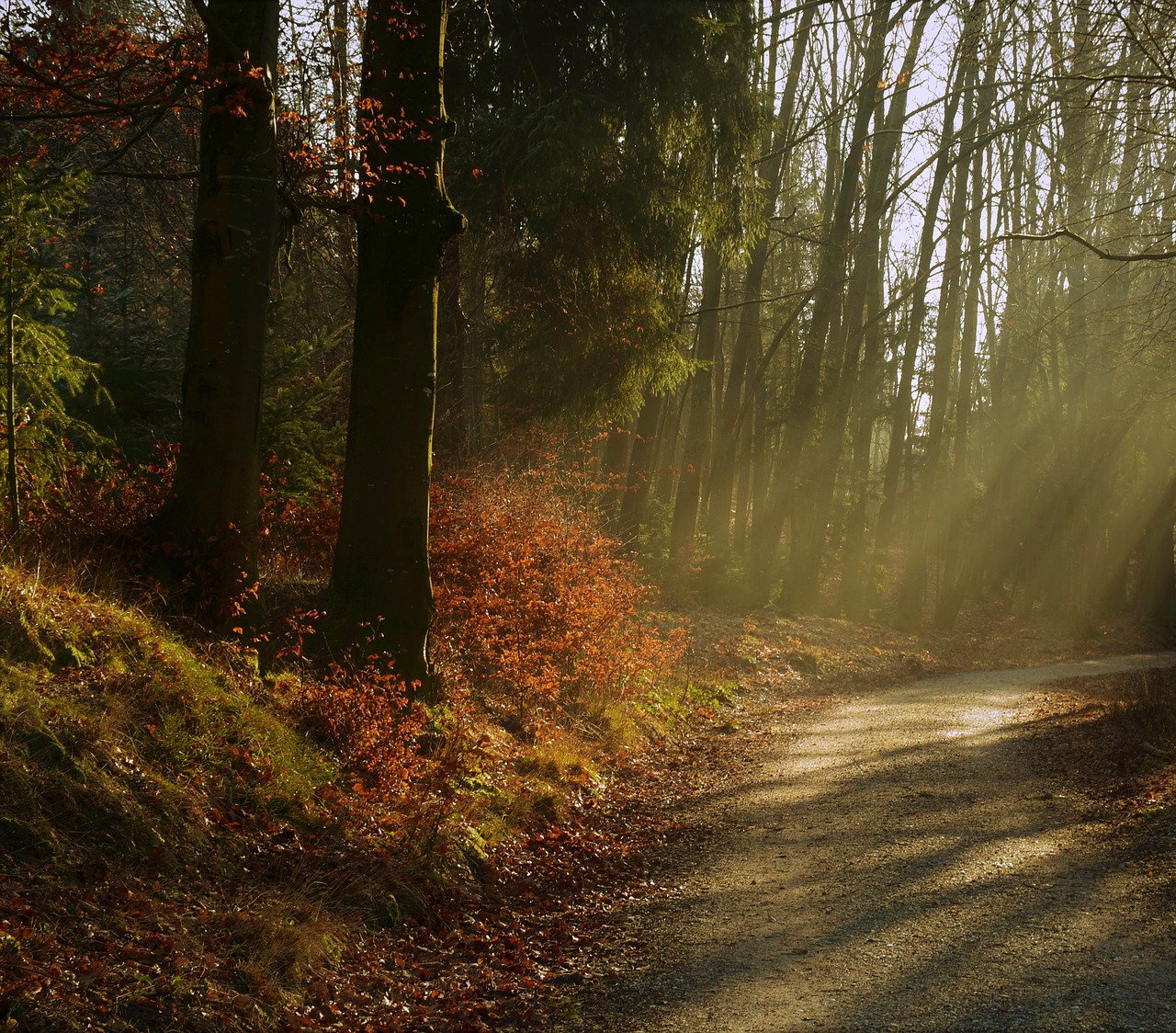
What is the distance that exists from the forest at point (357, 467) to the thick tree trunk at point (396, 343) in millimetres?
31

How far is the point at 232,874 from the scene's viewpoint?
16.7 feet

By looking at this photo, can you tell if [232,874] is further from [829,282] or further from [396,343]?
[829,282]

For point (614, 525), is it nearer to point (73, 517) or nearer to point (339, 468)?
point (339, 468)

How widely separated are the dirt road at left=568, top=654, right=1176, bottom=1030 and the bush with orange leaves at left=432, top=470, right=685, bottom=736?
2125 millimetres

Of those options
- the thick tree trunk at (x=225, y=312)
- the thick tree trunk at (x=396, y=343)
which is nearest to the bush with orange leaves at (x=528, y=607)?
the thick tree trunk at (x=396, y=343)

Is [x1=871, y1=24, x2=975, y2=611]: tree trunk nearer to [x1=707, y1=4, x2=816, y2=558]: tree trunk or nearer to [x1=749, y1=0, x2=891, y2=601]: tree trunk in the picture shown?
[x1=749, y1=0, x2=891, y2=601]: tree trunk

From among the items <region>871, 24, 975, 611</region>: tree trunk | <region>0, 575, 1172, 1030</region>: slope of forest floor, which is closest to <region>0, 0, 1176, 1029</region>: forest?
<region>0, 575, 1172, 1030</region>: slope of forest floor

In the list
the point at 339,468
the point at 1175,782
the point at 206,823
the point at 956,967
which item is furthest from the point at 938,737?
the point at 206,823

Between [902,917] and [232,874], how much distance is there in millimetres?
3769

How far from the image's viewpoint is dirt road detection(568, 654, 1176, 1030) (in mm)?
4562

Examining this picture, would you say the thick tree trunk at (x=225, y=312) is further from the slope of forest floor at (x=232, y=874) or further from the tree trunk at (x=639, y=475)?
the tree trunk at (x=639, y=475)

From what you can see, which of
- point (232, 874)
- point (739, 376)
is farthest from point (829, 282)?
point (232, 874)

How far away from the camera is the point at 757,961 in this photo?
525 centimetres

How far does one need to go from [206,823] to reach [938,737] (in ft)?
27.9
